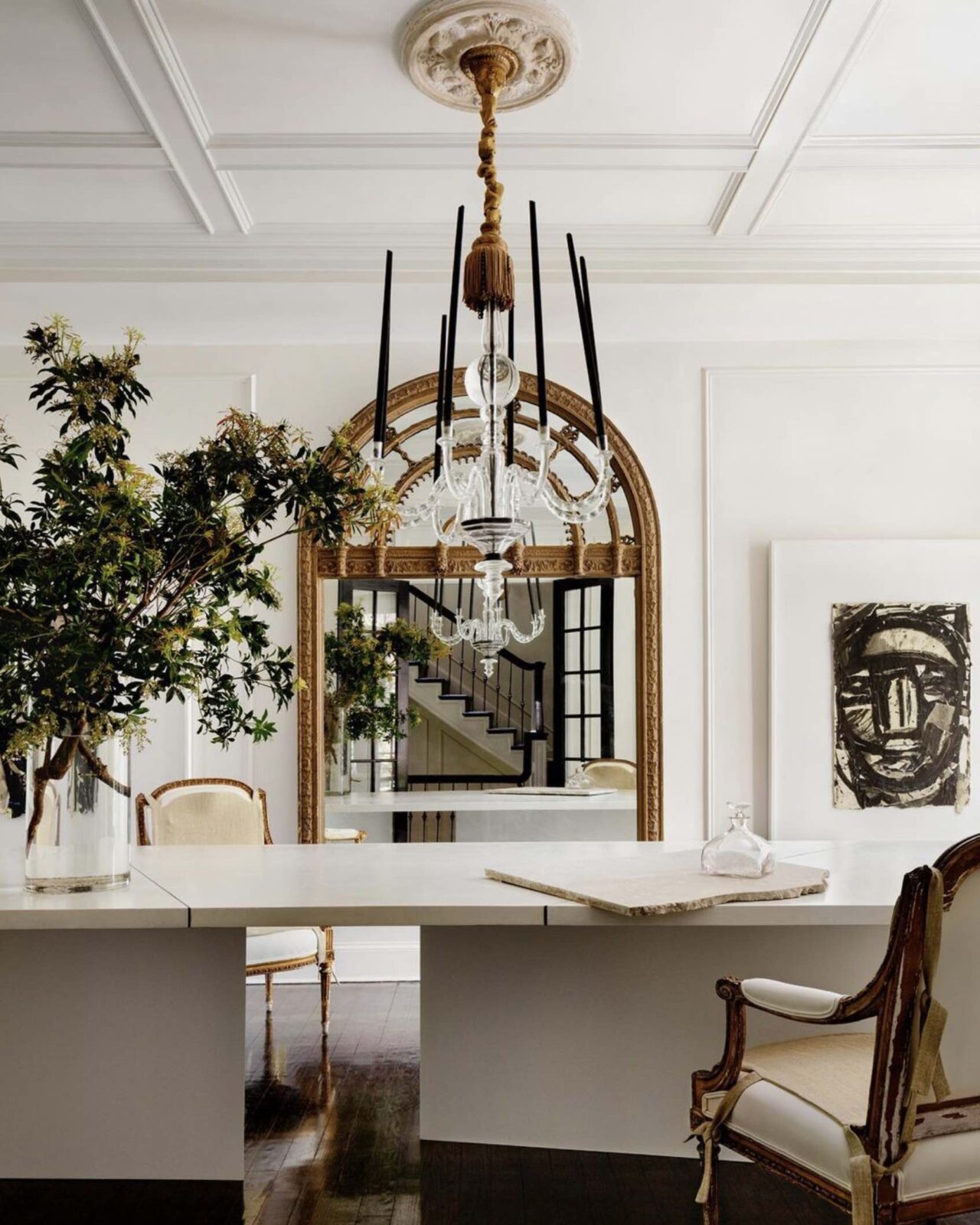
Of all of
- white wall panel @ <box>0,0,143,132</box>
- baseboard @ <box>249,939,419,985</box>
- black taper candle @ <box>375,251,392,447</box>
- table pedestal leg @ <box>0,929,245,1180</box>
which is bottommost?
baseboard @ <box>249,939,419,985</box>

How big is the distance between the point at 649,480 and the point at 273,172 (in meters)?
2.01

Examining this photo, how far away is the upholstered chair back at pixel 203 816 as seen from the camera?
379 cm

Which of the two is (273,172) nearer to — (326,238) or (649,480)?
(326,238)

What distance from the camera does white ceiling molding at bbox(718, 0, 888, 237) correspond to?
2.76 m

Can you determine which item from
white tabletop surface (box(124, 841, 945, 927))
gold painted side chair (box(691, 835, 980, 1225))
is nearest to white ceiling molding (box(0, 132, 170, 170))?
white tabletop surface (box(124, 841, 945, 927))

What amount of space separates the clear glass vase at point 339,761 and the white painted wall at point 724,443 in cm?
16

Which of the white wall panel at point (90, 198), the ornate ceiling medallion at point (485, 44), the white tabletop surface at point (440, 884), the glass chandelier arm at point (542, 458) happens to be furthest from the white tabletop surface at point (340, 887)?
the white wall panel at point (90, 198)

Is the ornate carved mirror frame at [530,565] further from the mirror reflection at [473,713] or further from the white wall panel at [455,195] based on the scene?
the white wall panel at [455,195]

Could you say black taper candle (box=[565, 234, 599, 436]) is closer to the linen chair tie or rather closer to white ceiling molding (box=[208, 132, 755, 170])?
white ceiling molding (box=[208, 132, 755, 170])

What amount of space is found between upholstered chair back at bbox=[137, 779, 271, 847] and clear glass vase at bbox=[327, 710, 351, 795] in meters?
0.80

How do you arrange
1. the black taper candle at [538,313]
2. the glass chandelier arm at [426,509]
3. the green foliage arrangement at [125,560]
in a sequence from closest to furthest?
the green foliage arrangement at [125,560] → the black taper candle at [538,313] → the glass chandelier arm at [426,509]

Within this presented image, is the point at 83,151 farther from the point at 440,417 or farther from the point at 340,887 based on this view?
the point at 340,887

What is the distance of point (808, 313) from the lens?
183 inches

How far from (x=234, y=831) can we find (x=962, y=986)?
265cm
